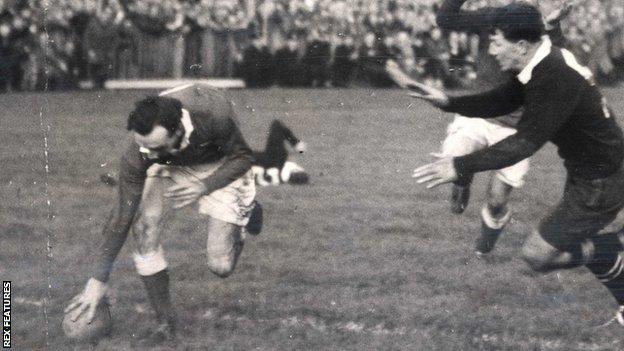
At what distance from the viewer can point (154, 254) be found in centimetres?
519

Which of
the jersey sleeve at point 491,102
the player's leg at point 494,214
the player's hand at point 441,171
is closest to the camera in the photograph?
the player's hand at point 441,171

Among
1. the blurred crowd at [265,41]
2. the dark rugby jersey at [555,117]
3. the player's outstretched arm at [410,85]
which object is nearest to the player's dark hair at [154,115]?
the blurred crowd at [265,41]

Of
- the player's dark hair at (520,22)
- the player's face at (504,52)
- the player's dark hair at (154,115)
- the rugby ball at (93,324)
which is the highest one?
the player's dark hair at (520,22)

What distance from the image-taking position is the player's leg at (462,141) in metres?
5.12

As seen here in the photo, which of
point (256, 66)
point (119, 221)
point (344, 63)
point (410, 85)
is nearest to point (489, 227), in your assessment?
point (410, 85)

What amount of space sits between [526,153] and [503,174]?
0.18 m

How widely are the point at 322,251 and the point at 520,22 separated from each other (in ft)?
4.44

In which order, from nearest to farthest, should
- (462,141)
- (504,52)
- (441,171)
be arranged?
(441,171) < (504,52) < (462,141)

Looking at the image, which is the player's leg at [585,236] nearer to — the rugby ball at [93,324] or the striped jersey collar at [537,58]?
the striped jersey collar at [537,58]

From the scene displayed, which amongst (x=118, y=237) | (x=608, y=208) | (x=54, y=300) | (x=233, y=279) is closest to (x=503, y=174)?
(x=608, y=208)

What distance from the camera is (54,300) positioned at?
17.0 ft

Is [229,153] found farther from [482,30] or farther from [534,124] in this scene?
[534,124]

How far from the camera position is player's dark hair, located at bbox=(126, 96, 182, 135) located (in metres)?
5.01

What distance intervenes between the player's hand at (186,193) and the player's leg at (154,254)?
4 cm
